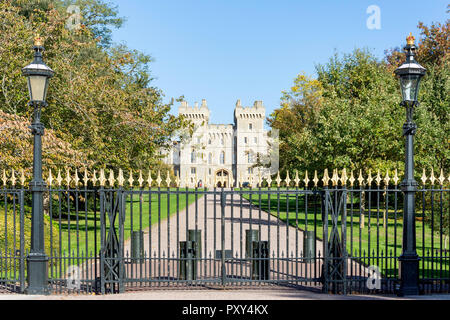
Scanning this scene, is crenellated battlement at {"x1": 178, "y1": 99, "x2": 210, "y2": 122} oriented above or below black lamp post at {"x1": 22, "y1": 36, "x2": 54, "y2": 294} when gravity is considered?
above

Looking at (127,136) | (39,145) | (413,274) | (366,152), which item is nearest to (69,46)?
(127,136)

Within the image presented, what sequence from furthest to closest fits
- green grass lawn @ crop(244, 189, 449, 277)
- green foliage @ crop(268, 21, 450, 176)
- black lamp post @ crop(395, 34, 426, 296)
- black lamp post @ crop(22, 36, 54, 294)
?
green foliage @ crop(268, 21, 450, 176) → green grass lawn @ crop(244, 189, 449, 277) → black lamp post @ crop(22, 36, 54, 294) → black lamp post @ crop(395, 34, 426, 296)

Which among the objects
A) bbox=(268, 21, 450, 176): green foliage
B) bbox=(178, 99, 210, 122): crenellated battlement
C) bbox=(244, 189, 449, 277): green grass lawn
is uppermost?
bbox=(178, 99, 210, 122): crenellated battlement

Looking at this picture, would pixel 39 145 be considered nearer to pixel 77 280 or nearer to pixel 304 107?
pixel 77 280

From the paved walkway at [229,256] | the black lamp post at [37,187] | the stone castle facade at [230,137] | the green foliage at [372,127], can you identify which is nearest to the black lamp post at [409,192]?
the paved walkway at [229,256]

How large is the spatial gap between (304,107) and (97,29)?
1440 centimetres

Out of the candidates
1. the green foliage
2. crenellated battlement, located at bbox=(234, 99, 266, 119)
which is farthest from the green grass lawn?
crenellated battlement, located at bbox=(234, 99, 266, 119)

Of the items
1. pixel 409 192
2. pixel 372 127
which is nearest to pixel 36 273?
pixel 409 192

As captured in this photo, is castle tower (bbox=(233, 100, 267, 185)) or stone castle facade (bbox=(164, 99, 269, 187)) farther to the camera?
castle tower (bbox=(233, 100, 267, 185))

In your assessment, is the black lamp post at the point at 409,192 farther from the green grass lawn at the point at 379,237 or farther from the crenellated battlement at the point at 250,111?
the crenellated battlement at the point at 250,111

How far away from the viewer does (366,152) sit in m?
21.0

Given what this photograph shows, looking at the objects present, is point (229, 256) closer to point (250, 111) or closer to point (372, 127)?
point (372, 127)

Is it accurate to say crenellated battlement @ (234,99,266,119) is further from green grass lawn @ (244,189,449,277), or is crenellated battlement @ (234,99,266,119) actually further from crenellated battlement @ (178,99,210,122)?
green grass lawn @ (244,189,449,277)

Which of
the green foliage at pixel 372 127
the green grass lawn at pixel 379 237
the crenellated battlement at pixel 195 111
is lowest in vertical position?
the green grass lawn at pixel 379 237
